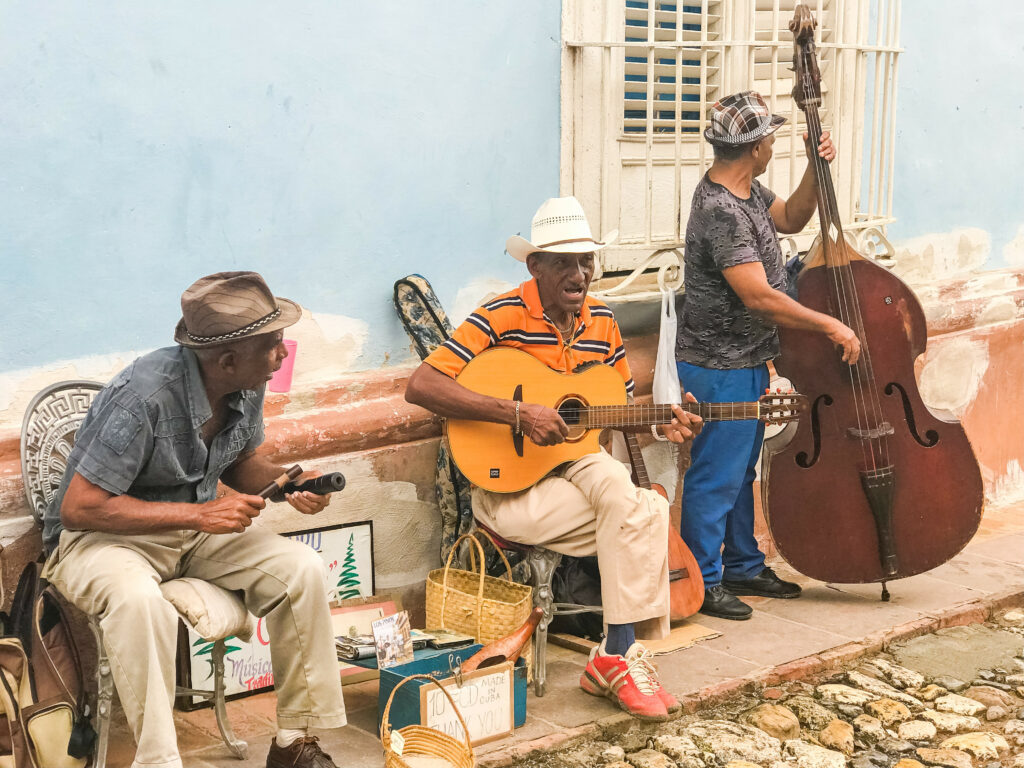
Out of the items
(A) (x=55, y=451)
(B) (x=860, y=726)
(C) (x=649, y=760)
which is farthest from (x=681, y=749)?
(A) (x=55, y=451)

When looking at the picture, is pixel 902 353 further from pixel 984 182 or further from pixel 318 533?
pixel 984 182

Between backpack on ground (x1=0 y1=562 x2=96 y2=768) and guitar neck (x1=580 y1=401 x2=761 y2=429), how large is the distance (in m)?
1.85

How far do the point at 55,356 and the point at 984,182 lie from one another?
543cm

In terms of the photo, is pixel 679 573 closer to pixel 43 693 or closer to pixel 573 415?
pixel 573 415

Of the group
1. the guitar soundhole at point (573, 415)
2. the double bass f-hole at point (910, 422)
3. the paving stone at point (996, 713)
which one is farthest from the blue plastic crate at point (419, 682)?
the double bass f-hole at point (910, 422)

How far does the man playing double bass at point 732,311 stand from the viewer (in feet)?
16.5

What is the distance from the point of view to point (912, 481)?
5.25 metres

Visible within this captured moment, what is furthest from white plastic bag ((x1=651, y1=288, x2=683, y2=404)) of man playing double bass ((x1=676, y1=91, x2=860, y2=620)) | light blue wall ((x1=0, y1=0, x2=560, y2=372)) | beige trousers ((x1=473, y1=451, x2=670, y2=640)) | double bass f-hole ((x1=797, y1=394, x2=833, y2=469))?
beige trousers ((x1=473, y1=451, x2=670, y2=640))

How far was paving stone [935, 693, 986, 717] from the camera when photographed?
14.9 ft

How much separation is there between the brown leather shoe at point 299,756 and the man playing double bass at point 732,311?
6.80ft

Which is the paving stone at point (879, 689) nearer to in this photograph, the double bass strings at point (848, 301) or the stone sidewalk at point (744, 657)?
the stone sidewalk at point (744, 657)

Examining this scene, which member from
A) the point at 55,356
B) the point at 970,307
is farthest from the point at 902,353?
the point at 55,356

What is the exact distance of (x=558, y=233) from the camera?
15.3 feet

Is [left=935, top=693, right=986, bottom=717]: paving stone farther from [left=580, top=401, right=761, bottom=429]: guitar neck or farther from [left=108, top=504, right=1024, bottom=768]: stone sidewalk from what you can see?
[left=580, top=401, right=761, bottom=429]: guitar neck
